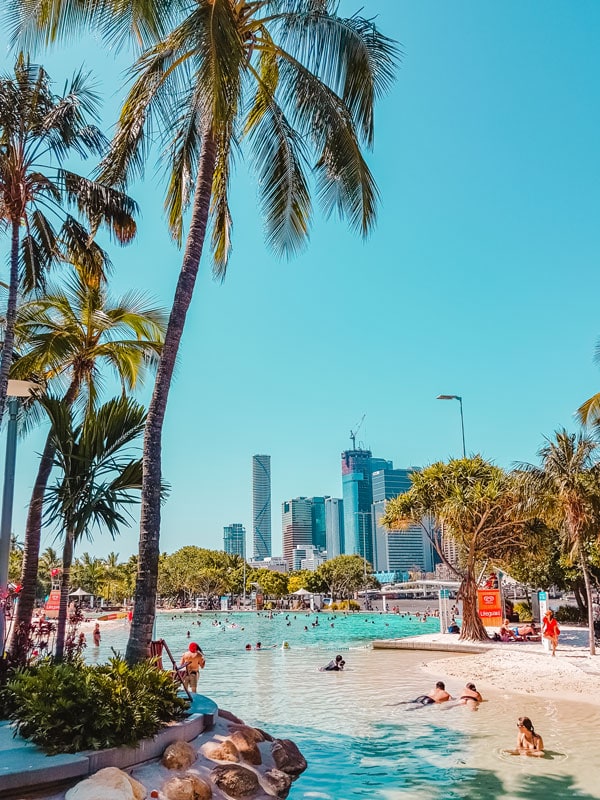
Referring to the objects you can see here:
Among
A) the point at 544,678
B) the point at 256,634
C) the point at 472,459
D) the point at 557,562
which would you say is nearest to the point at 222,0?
the point at 544,678

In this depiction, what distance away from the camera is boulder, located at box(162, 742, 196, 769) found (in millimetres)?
7410

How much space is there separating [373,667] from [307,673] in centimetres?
264

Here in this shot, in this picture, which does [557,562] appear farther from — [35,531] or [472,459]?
[35,531]

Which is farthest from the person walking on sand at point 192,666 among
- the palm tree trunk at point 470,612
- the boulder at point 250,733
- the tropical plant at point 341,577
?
the tropical plant at point 341,577

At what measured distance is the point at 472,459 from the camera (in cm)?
3027

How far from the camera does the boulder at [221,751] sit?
26.5 ft

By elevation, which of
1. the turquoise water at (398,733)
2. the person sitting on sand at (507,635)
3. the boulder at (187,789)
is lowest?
the turquoise water at (398,733)

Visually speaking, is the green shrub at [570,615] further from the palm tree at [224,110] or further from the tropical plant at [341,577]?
the tropical plant at [341,577]

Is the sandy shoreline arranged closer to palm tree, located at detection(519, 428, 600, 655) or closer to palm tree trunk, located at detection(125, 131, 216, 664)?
palm tree, located at detection(519, 428, 600, 655)

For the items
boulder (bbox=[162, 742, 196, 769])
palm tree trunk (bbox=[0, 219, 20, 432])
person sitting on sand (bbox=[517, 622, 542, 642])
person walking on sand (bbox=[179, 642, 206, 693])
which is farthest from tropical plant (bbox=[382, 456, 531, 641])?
boulder (bbox=[162, 742, 196, 769])

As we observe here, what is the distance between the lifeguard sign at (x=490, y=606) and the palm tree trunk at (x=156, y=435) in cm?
2462

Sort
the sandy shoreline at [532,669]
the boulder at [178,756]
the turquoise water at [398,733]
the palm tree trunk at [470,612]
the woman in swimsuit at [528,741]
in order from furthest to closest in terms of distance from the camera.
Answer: the palm tree trunk at [470,612], the sandy shoreline at [532,669], the woman in swimsuit at [528,741], the turquoise water at [398,733], the boulder at [178,756]

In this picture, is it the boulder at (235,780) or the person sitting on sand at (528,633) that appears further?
the person sitting on sand at (528,633)

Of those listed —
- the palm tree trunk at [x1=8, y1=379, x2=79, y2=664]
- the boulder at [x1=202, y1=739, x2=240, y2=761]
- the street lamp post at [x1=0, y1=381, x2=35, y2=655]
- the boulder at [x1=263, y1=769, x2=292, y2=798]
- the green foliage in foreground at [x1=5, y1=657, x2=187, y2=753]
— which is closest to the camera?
the green foliage in foreground at [x1=5, y1=657, x2=187, y2=753]
